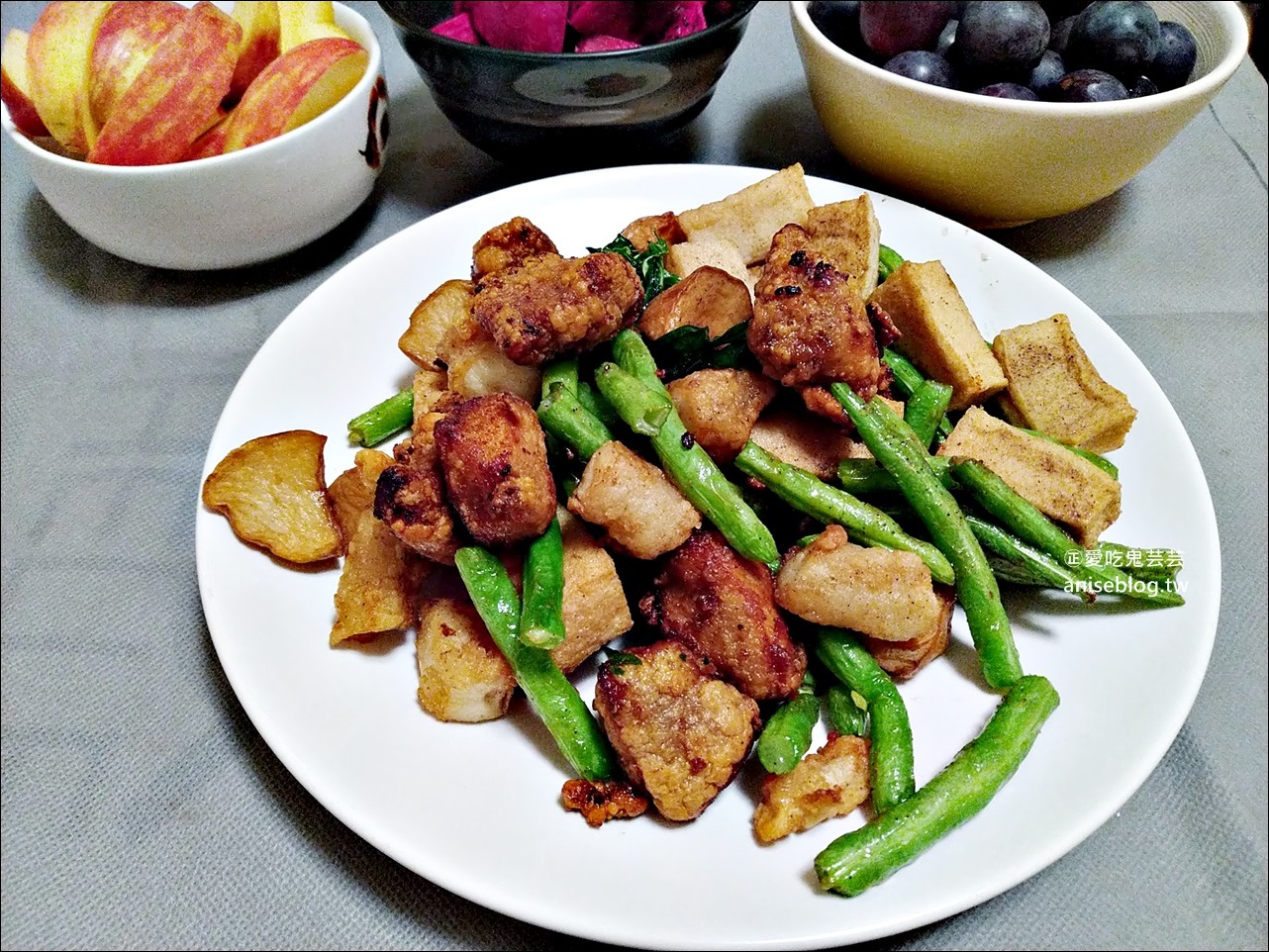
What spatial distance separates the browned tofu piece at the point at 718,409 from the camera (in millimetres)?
1523

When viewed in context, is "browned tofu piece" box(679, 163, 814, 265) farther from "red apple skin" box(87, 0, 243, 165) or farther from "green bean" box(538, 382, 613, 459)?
"red apple skin" box(87, 0, 243, 165)

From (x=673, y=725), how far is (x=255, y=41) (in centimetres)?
209

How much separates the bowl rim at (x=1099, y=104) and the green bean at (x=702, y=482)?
1.18 metres

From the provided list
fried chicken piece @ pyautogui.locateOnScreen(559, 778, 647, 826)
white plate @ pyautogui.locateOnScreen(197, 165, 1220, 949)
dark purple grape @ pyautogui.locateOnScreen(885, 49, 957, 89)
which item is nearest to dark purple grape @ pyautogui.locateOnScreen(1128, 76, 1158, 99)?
dark purple grape @ pyautogui.locateOnScreen(885, 49, 957, 89)

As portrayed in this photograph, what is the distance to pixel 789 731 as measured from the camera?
1376 mm

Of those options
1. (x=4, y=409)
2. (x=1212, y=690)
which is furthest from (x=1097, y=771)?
(x=4, y=409)

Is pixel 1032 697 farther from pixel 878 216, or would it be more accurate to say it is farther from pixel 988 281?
pixel 878 216

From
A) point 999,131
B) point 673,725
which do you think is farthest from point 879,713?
point 999,131

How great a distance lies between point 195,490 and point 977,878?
1755 millimetres

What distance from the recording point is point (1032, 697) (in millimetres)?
1380

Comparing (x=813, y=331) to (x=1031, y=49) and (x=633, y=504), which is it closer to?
(x=633, y=504)

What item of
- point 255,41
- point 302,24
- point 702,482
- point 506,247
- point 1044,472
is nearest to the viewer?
point 702,482

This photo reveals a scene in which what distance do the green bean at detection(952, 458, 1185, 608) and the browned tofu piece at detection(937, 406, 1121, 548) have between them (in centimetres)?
3

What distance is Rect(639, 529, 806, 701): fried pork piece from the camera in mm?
1421
